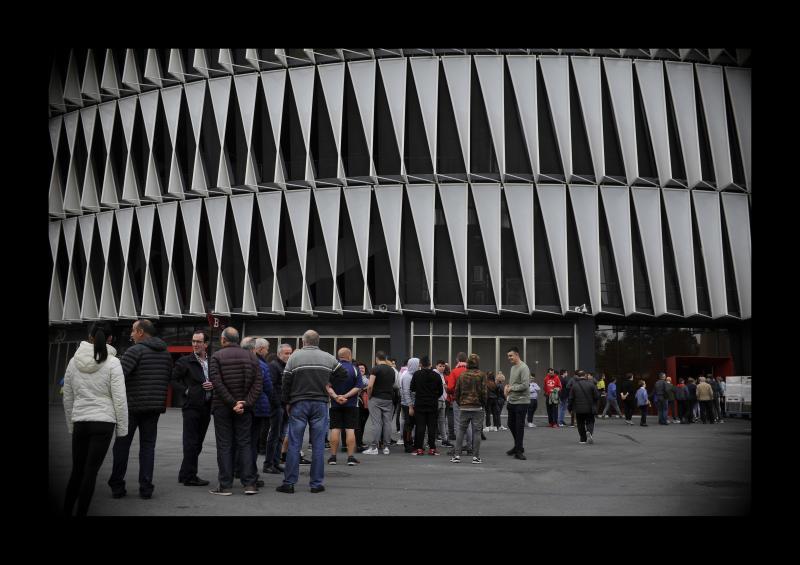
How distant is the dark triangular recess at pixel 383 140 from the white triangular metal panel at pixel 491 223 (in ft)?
11.8

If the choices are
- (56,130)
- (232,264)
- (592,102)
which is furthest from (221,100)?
(592,102)

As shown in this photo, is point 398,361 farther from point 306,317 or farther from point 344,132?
point 344,132

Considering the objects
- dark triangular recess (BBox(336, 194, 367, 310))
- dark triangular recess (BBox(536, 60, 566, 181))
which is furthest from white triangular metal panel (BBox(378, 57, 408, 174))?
dark triangular recess (BBox(536, 60, 566, 181))

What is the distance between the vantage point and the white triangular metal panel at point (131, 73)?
35.8m

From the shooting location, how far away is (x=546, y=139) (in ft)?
108

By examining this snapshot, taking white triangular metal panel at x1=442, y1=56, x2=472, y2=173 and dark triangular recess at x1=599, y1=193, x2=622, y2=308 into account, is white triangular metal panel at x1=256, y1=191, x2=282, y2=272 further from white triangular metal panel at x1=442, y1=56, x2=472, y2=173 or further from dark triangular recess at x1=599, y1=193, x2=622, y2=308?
dark triangular recess at x1=599, y1=193, x2=622, y2=308

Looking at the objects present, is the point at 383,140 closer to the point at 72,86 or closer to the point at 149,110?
the point at 149,110

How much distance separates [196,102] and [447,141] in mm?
11211

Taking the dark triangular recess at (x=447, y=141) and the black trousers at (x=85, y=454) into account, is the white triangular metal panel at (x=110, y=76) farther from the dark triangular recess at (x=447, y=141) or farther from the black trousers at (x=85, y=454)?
the black trousers at (x=85, y=454)

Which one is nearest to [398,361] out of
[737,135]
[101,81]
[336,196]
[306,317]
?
[306,317]

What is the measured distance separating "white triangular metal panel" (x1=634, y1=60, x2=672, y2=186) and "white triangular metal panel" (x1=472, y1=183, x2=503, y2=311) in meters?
6.66

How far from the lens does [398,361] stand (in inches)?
1270

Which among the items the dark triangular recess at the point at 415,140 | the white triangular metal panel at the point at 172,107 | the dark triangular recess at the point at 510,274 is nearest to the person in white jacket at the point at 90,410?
the dark triangular recess at the point at 510,274
